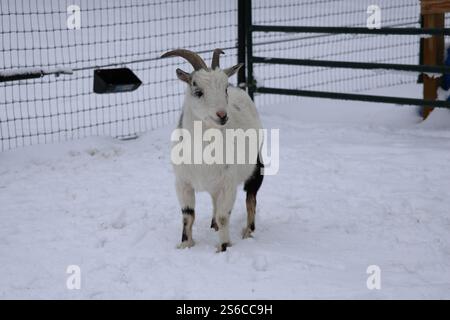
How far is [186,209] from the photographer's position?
207 inches

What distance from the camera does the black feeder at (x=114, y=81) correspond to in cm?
748

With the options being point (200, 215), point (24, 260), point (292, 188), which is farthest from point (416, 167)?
point (24, 260)

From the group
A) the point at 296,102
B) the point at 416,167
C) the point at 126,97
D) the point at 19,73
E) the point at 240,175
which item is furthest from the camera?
the point at 126,97

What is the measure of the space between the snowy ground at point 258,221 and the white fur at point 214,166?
1.14ft

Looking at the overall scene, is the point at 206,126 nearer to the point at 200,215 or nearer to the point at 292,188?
the point at 200,215

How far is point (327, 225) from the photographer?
568 centimetres

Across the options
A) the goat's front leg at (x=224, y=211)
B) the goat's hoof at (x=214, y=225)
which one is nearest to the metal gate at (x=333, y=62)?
the goat's hoof at (x=214, y=225)

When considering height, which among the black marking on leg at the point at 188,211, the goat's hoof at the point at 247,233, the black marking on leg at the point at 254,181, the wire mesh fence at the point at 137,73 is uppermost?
the wire mesh fence at the point at 137,73

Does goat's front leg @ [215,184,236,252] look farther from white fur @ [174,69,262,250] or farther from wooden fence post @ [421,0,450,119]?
wooden fence post @ [421,0,450,119]

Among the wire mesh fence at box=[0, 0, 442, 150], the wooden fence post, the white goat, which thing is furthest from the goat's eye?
the wooden fence post

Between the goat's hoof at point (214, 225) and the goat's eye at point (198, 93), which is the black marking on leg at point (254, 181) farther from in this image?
the goat's eye at point (198, 93)

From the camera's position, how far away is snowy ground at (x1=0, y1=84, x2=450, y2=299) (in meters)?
4.52

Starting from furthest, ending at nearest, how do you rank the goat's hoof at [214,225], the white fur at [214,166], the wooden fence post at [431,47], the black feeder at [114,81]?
the wooden fence post at [431,47], the black feeder at [114,81], the goat's hoof at [214,225], the white fur at [214,166]
